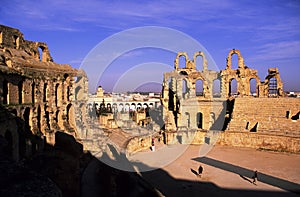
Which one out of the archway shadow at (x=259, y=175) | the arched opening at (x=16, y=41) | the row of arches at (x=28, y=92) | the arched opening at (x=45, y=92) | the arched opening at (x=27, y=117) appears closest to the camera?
the row of arches at (x=28, y=92)

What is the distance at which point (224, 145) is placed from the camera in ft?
75.8

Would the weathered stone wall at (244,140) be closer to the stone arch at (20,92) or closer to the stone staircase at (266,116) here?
the stone staircase at (266,116)

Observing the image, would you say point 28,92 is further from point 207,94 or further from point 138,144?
point 207,94

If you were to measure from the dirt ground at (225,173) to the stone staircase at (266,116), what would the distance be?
2.10 meters

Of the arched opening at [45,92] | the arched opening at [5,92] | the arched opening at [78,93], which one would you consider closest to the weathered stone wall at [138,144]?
the arched opening at [45,92]

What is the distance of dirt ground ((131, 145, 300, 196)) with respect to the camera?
13625mm

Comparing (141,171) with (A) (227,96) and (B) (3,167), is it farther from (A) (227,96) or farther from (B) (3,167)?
(A) (227,96)

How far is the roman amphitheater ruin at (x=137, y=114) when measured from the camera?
14.2 meters

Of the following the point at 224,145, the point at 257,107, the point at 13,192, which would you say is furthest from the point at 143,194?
the point at 257,107

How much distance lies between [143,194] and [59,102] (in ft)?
37.1

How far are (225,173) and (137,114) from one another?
18.9m

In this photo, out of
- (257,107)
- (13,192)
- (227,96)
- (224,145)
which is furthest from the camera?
(227,96)

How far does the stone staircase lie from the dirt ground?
2103mm

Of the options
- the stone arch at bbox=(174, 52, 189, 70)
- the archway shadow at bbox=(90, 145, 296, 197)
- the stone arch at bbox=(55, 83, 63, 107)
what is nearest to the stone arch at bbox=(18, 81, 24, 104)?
the archway shadow at bbox=(90, 145, 296, 197)
